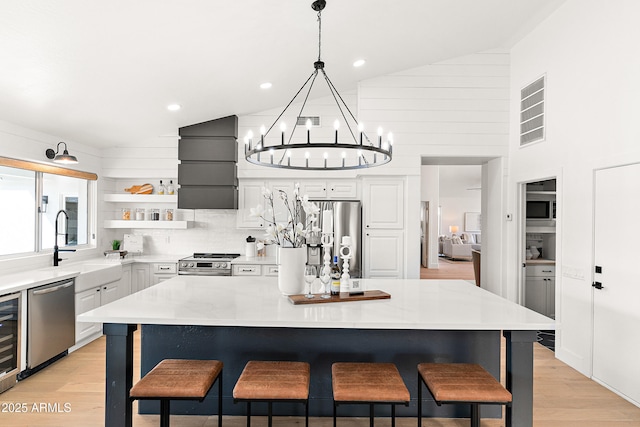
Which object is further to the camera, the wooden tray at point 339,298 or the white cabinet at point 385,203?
the white cabinet at point 385,203

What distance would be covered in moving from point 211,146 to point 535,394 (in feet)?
15.0

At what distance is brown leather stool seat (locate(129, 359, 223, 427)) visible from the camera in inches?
74.0

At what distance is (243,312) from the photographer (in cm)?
213

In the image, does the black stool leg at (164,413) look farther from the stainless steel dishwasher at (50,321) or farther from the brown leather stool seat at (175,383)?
the stainless steel dishwasher at (50,321)

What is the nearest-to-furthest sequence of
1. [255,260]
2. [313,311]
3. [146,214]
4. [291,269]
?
[313,311] → [291,269] → [255,260] → [146,214]

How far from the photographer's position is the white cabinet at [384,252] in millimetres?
5062

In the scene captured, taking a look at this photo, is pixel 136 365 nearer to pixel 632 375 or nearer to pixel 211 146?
pixel 211 146

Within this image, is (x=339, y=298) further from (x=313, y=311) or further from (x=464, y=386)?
(x=464, y=386)

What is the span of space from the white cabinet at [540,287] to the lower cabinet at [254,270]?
3.33m

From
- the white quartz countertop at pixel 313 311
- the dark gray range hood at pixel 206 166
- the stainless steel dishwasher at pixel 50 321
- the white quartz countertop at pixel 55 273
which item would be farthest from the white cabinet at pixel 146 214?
the white quartz countertop at pixel 313 311

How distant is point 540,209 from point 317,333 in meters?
4.29

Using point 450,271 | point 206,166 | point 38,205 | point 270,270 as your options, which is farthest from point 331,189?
point 450,271

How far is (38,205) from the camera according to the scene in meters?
4.20

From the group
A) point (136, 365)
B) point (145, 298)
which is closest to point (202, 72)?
point (145, 298)
